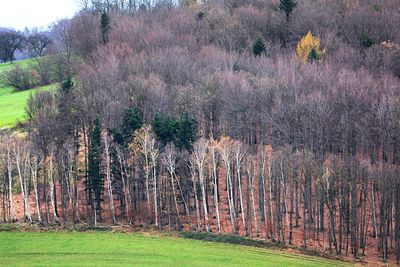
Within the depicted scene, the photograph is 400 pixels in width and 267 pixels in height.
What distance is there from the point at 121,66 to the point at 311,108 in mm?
29676

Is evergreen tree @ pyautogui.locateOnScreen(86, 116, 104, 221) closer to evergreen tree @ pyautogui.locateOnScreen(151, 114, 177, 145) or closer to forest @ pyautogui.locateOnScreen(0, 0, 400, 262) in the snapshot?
forest @ pyautogui.locateOnScreen(0, 0, 400, 262)

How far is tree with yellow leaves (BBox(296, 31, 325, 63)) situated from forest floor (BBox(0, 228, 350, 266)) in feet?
132

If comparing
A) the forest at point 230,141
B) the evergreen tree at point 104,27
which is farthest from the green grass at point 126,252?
the evergreen tree at point 104,27

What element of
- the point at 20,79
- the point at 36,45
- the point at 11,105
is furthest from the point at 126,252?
the point at 36,45

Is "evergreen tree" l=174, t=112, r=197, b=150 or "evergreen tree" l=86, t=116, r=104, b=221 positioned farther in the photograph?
"evergreen tree" l=86, t=116, r=104, b=221

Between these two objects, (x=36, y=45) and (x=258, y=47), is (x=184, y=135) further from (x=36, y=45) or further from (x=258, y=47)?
(x=36, y=45)

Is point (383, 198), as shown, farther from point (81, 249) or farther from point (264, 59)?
point (264, 59)

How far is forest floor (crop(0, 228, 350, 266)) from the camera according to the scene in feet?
129

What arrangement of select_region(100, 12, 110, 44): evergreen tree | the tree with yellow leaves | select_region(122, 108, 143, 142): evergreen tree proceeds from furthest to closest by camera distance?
select_region(100, 12, 110, 44): evergreen tree
the tree with yellow leaves
select_region(122, 108, 143, 142): evergreen tree

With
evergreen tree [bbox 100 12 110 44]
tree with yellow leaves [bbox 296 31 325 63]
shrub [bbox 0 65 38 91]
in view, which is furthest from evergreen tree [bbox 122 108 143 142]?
shrub [bbox 0 65 38 91]

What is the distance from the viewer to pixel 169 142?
51.3 m

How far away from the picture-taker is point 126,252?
41.3 m

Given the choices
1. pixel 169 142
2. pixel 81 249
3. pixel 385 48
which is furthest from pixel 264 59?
pixel 81 249

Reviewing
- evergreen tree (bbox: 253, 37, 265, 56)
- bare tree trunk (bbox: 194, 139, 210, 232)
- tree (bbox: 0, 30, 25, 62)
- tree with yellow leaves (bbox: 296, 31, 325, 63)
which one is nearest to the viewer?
bare tree trunk (bbox: 194, 139, 210, 232)
